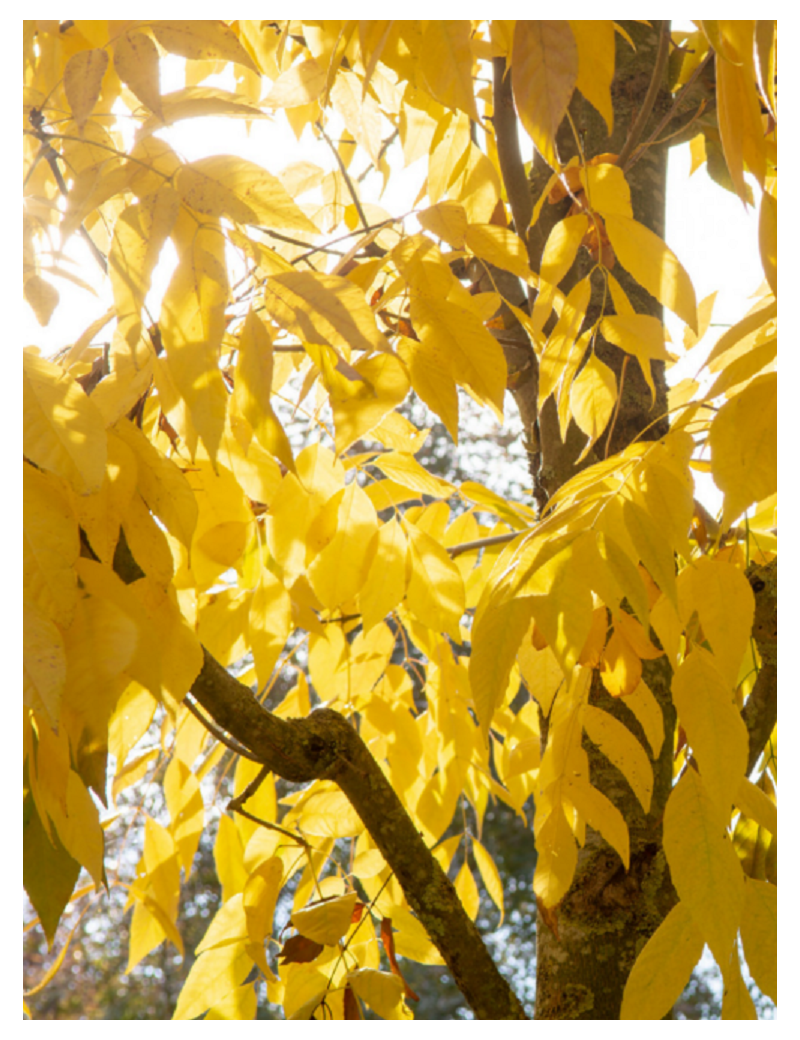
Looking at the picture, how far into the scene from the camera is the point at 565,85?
35 centimetres

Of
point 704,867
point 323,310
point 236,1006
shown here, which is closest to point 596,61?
point 323,310

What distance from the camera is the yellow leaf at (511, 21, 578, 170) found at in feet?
1.15

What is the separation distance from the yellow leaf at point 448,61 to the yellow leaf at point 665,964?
402 millimetres

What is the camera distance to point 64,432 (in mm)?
381

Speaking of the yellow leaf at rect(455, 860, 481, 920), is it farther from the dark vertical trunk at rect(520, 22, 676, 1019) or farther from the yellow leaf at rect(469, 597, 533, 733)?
the yellow leaf at rect(469, 597, 533, 733)

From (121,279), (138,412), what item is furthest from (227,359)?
(121,279)

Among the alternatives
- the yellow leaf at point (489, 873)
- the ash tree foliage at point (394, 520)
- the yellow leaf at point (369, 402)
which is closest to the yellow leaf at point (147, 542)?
the ash tree foliage at point (394, 520)

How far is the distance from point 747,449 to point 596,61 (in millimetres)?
193

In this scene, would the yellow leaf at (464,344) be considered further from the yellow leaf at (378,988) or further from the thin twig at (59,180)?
the yellow leaf at (378,988)

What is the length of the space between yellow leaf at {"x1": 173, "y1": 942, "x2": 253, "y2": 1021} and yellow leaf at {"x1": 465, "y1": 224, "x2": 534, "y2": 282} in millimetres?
558

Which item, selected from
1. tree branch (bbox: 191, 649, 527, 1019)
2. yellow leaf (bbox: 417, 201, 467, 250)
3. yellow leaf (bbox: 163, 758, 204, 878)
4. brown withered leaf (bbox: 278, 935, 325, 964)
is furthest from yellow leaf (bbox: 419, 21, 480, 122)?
yellow leaf (bbox: 163, 758, 204, 878)

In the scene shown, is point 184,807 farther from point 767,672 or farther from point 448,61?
point 448,61

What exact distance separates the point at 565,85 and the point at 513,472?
3.62 m
